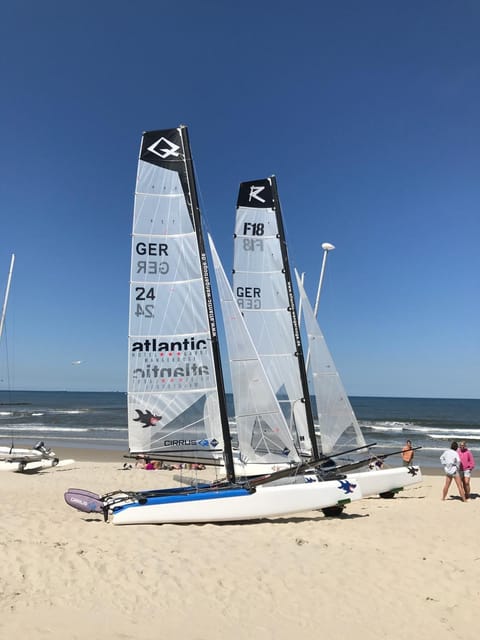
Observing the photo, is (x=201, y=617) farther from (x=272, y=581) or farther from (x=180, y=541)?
(x=180, y=541)

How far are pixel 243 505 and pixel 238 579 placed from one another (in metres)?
2.88

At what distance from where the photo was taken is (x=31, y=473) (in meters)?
15.8

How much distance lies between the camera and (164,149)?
30.5 feet

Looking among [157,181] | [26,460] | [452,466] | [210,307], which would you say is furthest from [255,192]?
[26,460]

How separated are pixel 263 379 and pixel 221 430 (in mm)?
1351

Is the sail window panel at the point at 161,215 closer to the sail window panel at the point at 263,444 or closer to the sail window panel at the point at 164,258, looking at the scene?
the sail window panel at the point at 164,258

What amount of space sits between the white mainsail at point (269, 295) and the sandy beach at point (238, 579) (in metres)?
4.07

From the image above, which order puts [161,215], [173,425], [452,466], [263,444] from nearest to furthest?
[173,425] → [161,215] → [263,444] → [452,466]

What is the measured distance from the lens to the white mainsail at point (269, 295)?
12523 mm

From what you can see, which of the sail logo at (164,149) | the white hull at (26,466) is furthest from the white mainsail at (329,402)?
the white hull at (26,466)

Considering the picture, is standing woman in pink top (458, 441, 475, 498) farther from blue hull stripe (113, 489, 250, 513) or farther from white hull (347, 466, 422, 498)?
blue hull stripe (113, 489, 250, 513)

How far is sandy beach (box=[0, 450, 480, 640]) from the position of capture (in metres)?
4.40

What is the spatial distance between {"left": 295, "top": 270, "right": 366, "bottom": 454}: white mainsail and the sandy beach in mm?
3208

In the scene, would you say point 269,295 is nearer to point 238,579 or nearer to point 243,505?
point 243,505
